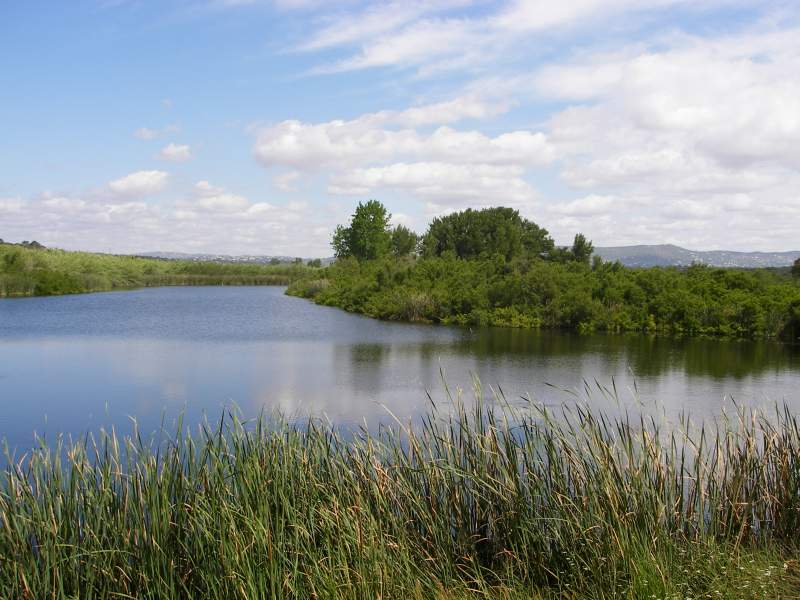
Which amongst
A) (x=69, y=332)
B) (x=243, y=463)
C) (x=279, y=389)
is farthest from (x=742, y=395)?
(x=69, y=332)

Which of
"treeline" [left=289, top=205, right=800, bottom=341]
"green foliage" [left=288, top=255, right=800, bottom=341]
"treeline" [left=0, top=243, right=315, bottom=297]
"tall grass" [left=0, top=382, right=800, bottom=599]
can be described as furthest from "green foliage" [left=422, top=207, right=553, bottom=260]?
"tall grass" [left=0, top=382, right=800, bottom=599]

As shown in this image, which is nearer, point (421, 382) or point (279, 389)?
point (279, 389)

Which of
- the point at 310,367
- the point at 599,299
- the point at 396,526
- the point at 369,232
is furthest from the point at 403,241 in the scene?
the point at 396,526

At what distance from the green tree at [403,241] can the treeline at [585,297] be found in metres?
17.1

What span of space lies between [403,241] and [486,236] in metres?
12.8

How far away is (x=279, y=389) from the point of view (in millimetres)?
14852

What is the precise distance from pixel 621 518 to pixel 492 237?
43.0 m

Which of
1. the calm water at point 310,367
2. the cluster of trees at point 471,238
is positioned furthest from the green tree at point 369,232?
the calm water at point 310,367

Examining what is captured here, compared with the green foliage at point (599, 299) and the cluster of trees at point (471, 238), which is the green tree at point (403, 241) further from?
the green foliage at point (599, 299)

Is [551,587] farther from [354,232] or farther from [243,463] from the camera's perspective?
[354,232]

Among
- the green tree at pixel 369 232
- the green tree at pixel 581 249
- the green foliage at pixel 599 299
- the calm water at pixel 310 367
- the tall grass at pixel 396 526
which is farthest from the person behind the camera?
the green tree at pixel 369 232

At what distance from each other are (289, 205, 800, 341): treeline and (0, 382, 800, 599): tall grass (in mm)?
23461

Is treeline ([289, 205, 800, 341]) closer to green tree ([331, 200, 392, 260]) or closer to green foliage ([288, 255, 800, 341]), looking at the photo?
green foliage ([288, 255, 800, 341])

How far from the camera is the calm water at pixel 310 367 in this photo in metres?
12.9
